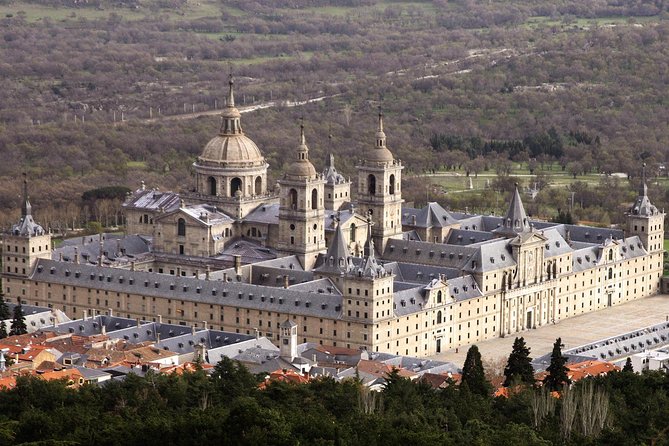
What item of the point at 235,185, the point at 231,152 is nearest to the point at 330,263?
the point at 235,185

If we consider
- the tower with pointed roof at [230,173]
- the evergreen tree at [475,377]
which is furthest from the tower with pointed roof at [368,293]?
the tower with pointed roof at [230,173]

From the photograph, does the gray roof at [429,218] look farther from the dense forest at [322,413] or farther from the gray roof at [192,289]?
the dense forest at [322,413]

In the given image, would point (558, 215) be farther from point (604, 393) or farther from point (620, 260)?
point (604, 393)

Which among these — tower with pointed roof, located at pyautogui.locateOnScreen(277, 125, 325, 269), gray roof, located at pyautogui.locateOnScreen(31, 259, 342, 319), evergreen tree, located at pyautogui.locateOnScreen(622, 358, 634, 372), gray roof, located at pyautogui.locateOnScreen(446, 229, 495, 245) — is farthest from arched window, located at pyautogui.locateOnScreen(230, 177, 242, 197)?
evergreen tree, located at pyautogui.locateOnScreen(622, 358, 634, 372)

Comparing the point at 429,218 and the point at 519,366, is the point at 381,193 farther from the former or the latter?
the point at 519,366

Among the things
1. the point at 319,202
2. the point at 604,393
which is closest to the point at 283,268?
the point at 319,202
